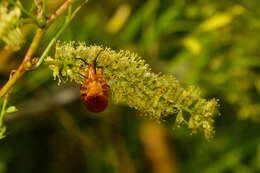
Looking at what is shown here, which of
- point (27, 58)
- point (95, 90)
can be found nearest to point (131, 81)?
point (95, 90)

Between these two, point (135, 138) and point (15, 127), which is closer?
point (15, 127)

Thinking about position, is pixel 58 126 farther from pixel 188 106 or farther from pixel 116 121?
pixel 188 106

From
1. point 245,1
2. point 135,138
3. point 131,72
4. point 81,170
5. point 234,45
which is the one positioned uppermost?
point 245,1

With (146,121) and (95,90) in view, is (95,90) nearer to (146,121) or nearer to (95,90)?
(95,90)

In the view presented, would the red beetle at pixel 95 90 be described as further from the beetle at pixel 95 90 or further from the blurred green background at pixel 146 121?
the blurred green background at pixel 146 121

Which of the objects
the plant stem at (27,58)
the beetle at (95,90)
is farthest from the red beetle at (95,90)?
the plant stem at (27,58)

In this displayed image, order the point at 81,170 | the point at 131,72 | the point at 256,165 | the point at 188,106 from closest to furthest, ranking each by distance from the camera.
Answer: the point at 131,72
the point at 188,106
the point at 256,165
the point at 81,170

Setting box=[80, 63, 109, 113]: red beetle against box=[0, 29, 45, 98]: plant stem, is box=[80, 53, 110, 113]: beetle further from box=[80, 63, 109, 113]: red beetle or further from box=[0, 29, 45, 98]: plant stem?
box=[0, 29, 45, 98]: plant stem

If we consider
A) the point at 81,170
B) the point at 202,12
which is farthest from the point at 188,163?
the point at 202,12
